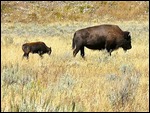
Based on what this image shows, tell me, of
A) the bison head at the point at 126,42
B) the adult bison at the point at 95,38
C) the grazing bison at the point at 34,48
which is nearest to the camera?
the adult bison at the point at 95,38

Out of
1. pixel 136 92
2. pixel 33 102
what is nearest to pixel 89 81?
pixel 136 92

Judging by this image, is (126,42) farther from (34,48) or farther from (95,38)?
(34,48)

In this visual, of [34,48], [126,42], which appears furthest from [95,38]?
[34,48]

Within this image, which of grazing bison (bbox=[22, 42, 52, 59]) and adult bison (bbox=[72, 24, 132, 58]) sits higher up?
adult bison (bbox=[72, 24, 132, 58])

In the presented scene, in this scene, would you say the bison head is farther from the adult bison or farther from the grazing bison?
the grazing bison

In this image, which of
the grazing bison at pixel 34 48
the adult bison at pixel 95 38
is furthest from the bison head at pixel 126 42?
the grazing bison at pixel 34 48

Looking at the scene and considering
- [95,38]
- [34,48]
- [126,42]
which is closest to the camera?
[95,38]

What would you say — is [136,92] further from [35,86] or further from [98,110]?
[35,86]

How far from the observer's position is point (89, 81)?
741cm

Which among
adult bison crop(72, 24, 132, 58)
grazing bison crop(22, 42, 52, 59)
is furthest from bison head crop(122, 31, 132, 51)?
grazing bison crop(22, 42, 52, 59)

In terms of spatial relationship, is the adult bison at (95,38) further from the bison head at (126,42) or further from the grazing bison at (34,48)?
the grazing bison at (34,48)

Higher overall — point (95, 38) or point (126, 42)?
point (95, 38)

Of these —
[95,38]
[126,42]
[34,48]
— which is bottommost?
[34,48]

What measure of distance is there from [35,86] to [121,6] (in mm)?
53000
